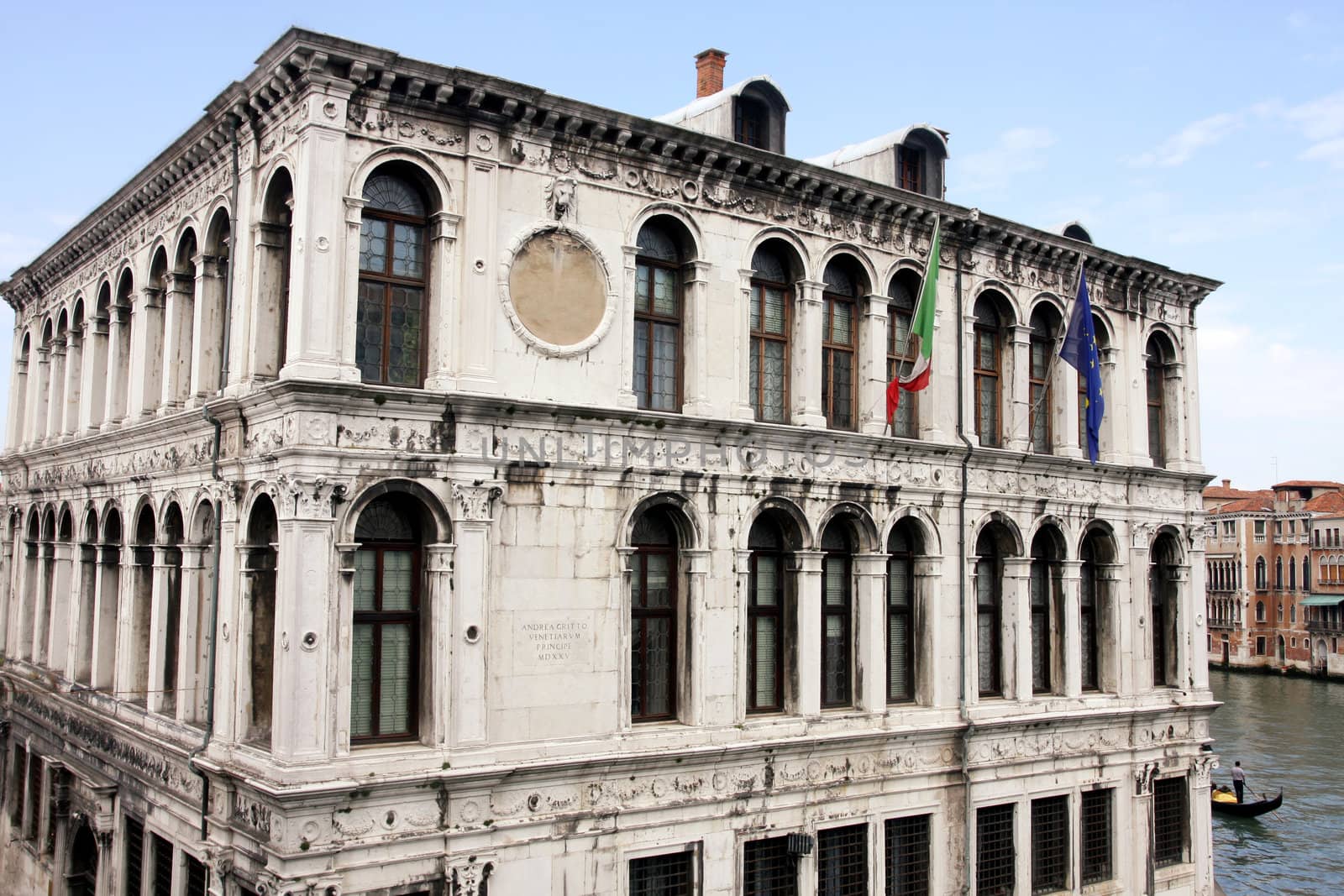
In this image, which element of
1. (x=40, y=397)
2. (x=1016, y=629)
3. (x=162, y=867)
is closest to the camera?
(x=162, y=867)

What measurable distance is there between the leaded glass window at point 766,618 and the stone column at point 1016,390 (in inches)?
197

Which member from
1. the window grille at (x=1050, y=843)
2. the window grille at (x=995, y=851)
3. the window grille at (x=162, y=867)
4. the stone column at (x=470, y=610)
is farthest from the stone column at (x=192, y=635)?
the window grille at (x=1050, y=843)

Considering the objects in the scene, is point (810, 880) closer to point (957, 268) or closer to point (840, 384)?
point (840, 384)

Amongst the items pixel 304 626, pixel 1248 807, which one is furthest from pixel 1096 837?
pixel 1248 807

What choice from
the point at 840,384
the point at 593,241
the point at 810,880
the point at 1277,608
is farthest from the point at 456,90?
the point at 1277,608

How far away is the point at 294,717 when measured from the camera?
496 inches

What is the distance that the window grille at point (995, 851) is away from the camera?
59.8 ft

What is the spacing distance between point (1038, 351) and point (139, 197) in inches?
581

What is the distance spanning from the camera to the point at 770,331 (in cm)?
1712

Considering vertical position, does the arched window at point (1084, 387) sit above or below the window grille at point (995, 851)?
above

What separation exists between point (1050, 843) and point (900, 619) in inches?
185

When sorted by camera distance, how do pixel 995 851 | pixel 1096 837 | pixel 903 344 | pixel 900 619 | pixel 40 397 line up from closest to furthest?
1. pixel 900 619
2. pixel 995 851
3. pixel 903 344
4. pixel 1096 837
5. pixel 40 397

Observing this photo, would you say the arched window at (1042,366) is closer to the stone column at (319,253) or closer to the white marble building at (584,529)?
the white marble building at (584,529)

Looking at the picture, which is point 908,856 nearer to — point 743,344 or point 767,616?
point 767,616
